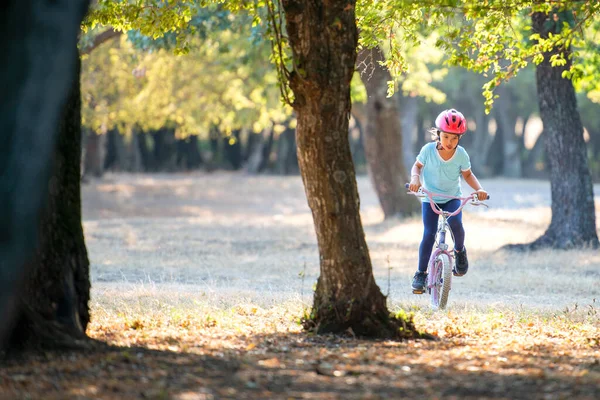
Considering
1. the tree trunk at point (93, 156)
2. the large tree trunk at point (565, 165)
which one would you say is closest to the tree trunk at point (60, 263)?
the large tree trunk at point (565, 165)

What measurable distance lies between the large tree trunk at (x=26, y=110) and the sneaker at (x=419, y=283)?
5241 millimetres

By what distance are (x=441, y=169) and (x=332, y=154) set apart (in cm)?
248

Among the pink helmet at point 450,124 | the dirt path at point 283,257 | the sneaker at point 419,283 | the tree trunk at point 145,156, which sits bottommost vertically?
the dirt path at point 283,257

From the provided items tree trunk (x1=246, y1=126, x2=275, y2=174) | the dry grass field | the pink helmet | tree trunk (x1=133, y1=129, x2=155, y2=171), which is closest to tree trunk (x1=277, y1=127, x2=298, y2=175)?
tree trunk (x1=246, y1=126, x2=275, y2=174)

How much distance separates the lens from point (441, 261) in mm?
9586

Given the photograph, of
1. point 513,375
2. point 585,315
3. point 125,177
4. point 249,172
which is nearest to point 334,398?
point 513,375

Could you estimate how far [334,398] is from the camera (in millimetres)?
5367

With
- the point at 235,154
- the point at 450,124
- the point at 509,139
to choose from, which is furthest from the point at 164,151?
the point at 450,124

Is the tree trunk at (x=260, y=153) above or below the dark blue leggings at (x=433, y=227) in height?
above

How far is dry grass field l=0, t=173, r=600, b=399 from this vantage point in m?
5.65

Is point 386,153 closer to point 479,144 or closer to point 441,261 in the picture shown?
point 441,261

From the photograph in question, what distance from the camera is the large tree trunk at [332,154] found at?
714cm

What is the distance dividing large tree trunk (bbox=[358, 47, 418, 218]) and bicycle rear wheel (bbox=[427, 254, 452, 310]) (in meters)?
13.7

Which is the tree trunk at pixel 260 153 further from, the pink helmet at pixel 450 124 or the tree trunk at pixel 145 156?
the pink helmet at pixel 450 124
